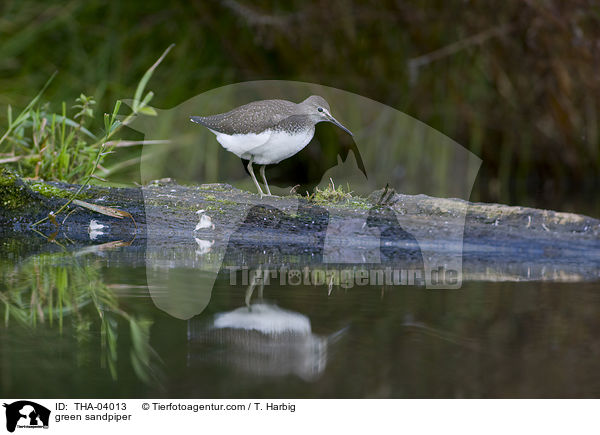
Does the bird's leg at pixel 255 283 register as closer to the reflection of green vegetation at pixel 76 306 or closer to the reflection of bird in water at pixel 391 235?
the reflection of green vegetation at pixel 76 306

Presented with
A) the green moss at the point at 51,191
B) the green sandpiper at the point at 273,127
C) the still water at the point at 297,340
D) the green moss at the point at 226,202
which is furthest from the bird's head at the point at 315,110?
the green moss at the point at 51,191

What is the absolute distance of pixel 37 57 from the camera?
27.7ft

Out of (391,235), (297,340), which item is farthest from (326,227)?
(297,340)

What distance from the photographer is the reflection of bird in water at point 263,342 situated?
2.38 meters

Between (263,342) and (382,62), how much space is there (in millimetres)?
6161

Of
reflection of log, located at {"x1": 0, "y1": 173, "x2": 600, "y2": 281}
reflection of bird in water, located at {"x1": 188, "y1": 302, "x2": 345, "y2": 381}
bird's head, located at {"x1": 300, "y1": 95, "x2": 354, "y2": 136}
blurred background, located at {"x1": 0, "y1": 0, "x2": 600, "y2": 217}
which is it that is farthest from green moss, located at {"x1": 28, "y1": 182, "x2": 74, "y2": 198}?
blurred background, located at {"x1": 0, "y1": 0, "x2": 600, "y2": 217}

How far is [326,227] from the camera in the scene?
452cm

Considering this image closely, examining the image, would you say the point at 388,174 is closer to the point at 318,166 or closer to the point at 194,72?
the point at 318,166

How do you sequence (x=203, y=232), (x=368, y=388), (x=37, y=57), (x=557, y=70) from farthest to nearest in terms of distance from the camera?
(x=37, y=57) < (x=557, y=70) < (x=203, y=232) < (x=368, y=388)

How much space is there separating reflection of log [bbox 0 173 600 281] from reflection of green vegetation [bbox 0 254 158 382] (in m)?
0.63

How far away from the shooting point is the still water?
221 cm

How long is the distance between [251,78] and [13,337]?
637 cm

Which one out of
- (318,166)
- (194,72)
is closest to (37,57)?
(194,72)

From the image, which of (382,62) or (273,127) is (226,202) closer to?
(273,127)
